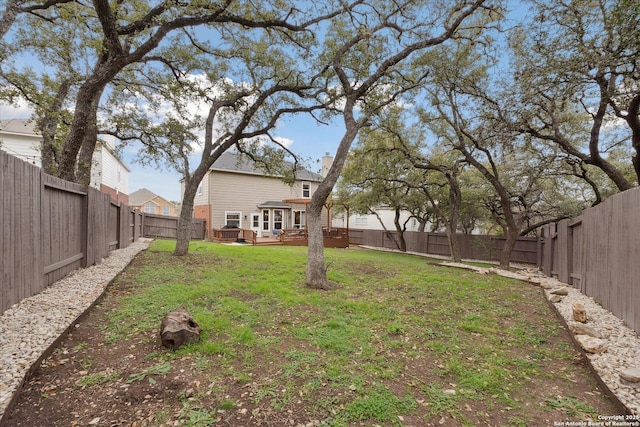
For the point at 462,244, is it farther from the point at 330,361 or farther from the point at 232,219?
the point at 330,361

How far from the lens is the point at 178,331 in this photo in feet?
10.9

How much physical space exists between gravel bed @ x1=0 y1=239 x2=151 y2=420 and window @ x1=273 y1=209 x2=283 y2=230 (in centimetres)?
1598

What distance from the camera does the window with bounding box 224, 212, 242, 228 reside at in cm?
1991

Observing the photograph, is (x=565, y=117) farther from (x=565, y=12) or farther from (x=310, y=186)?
(x=310, y=186)

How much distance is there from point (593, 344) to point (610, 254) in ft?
6.99

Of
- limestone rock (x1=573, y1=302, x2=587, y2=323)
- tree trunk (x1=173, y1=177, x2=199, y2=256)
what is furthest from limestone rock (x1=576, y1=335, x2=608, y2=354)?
tree trunk (x1=173, y1=177, x2=199, y2=256)

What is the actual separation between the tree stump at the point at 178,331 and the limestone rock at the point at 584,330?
4875 mm

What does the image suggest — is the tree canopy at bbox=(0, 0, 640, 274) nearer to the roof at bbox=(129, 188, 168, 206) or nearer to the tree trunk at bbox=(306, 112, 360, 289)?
the tree trunk at bbox=(306, 112, 360, 289)

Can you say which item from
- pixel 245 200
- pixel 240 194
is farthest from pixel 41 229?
pixel 245 200

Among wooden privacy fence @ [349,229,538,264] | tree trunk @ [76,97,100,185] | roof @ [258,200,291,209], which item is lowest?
wooden privacy fence @ [349,229,538,264]

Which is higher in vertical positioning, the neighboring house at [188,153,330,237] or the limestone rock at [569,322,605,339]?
the neighboring house at [188,153,330,237]

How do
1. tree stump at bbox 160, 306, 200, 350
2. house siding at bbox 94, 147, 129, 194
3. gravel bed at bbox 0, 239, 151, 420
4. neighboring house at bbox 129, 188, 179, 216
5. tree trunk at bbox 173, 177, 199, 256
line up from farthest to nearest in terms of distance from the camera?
1. neighboring house at bbox 129, 188, 179, 216
2. house siding at bbox 94, 147, 129, 194
3. tree trunk at bbox 173, 177, 199, 256
4. tree stump at bbox 160, 306, 200, 350
5. gravel bed at bbox 0, 239, 151, 420

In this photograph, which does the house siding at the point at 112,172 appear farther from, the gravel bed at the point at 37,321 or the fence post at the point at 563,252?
the fence post at the point at 563,252

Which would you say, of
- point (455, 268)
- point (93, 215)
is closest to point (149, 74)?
point (93, 215)
